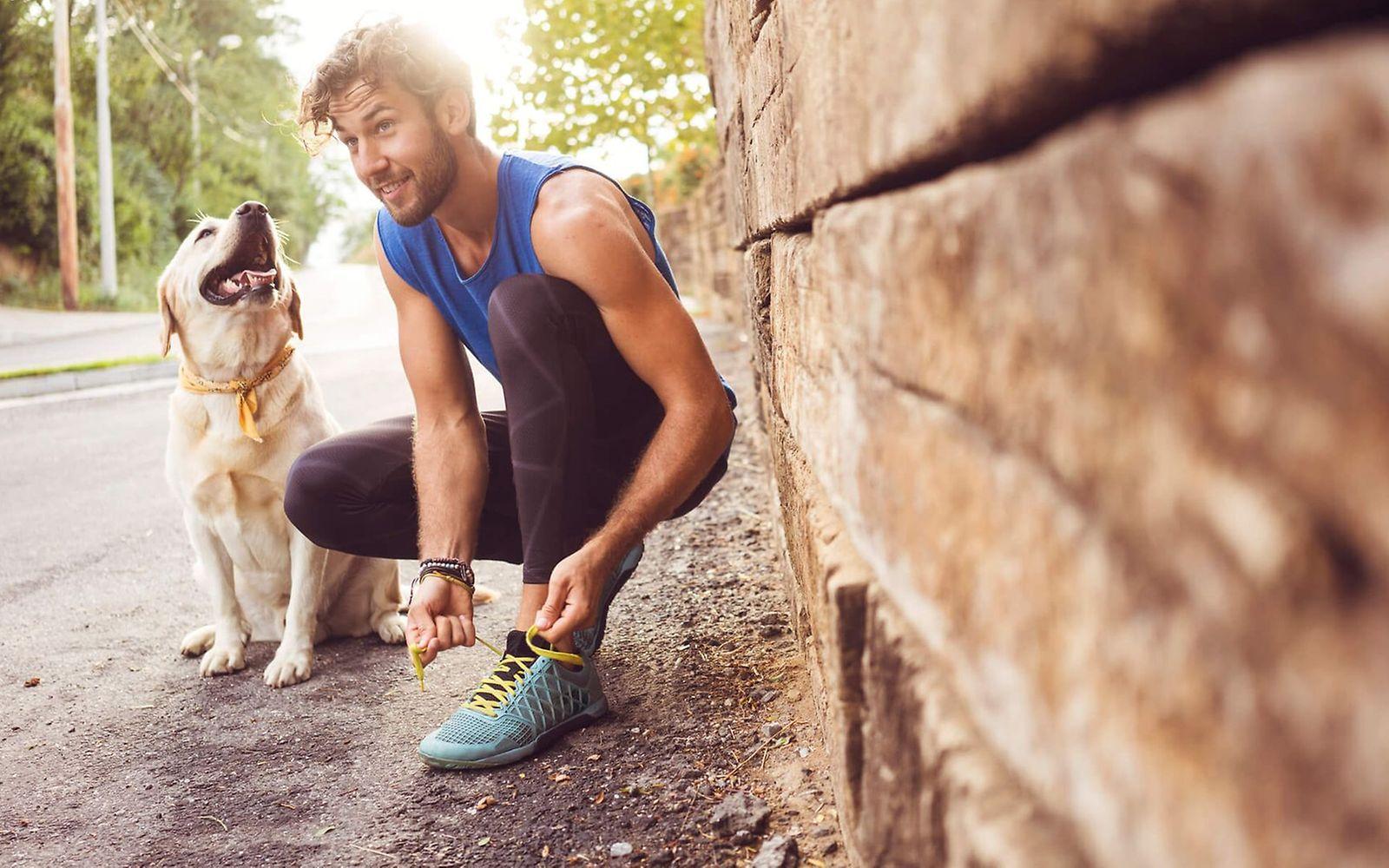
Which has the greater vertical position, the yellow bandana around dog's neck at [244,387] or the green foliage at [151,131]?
the green foliage at [151,131]

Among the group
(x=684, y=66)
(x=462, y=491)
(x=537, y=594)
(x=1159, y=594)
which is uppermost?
(x=684, y=66)

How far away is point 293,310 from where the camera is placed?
3.34 metres

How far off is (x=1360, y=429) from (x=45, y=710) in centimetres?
293

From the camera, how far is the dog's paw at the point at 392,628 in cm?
304

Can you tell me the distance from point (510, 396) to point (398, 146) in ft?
2.00

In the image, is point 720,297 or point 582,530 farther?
point 720,297

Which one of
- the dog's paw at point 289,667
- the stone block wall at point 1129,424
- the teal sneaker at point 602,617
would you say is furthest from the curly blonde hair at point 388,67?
the stone block wall at point 1129,424

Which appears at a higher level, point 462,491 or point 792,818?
point 462,491

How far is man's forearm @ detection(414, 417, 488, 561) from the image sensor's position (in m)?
2.45

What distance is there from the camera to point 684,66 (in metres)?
10.5

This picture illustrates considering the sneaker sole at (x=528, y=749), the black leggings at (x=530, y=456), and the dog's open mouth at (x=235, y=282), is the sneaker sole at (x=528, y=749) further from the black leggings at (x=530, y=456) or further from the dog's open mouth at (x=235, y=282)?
the dog's open mouth at (x=235, y=282)

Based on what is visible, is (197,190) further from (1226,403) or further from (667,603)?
(1226,403)

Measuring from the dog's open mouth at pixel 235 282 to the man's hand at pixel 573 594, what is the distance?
62.9 inches

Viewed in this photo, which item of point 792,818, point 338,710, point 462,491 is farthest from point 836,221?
point 338,710
